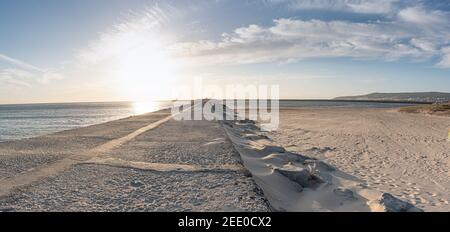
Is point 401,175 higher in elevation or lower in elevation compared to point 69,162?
lower

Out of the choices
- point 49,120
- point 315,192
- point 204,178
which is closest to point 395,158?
point 315,192

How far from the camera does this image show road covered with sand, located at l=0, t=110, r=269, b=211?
18.1 feet

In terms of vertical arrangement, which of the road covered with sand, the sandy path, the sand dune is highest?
the road covered with sand

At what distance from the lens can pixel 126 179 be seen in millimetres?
7133

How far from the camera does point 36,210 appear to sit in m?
5.22

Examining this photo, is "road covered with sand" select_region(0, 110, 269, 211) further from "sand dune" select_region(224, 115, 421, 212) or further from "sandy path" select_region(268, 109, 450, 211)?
"sandy path" select_region(268, 109, 450, 211)

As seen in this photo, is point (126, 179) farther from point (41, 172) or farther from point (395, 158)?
point (395, 158)

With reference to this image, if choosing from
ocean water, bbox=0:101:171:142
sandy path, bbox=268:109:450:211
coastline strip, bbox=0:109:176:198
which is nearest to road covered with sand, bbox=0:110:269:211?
coastline strip, bbox=0:109:176:198

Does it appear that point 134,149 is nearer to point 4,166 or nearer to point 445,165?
point 4,166

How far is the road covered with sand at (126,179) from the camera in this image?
550 cm
